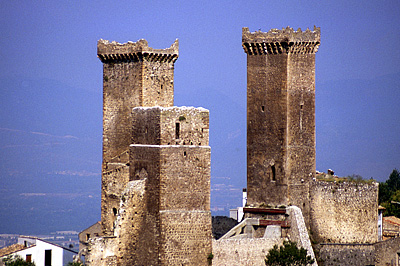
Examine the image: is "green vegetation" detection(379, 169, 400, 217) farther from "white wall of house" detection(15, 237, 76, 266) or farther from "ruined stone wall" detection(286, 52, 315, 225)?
"white wall of house" detection(15, 237, 76, 266)

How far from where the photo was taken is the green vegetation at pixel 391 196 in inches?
2724

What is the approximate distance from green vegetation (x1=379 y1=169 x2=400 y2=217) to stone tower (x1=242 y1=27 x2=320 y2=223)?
12.5 meters

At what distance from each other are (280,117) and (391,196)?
29.5 meters

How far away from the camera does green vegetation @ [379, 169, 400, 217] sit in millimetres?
69188

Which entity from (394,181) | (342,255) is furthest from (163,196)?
(394,181)

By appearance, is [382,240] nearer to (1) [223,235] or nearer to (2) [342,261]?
(2) [342,261]

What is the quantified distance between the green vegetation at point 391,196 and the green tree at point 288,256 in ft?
50.6

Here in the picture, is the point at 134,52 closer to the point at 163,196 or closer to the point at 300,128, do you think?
the point at 163,196

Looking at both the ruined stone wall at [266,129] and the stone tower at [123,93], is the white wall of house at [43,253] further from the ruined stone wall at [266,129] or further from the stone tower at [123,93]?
the ruined stone wall at [266,129]

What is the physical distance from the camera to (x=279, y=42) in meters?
48.7

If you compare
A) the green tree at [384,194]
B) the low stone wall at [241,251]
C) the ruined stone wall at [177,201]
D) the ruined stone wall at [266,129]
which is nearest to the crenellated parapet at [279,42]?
the ruined stone wall at [266,129]

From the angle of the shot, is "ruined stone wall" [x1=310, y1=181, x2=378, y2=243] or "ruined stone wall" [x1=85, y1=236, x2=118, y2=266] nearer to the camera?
"ruined stone wall" [x1=85, y1=236, x2=118, y2=266]

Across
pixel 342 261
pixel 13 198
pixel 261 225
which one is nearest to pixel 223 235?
pixel 261 225

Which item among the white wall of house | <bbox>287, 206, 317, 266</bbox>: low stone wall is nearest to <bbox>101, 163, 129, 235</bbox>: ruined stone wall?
<bbox>287, 206, 317, 266</bbox>: low stone wall
